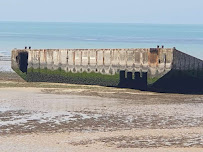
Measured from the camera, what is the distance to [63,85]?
3244 cm

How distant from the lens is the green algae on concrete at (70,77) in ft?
105

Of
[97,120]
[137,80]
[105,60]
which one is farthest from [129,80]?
[97,120]

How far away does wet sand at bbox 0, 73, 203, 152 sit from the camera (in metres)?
17.6

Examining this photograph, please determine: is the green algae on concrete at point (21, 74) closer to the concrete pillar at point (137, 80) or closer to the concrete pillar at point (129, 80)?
the concrete pillar at point (129, 80)

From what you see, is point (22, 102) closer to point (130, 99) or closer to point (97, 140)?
point (130, 99)

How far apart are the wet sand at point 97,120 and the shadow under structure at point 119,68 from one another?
0.99m

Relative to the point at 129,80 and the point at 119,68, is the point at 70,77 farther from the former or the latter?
the point at 129,80

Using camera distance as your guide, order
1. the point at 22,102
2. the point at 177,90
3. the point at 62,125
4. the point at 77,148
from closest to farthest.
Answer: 1. the point at 77,148
2. the point at 62,125
3. the point at 22,102
4. the point at 177,90

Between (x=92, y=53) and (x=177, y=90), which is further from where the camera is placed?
(x=92, y=53)

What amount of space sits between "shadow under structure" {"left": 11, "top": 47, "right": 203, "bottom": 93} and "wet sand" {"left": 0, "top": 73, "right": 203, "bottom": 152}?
3.26ft

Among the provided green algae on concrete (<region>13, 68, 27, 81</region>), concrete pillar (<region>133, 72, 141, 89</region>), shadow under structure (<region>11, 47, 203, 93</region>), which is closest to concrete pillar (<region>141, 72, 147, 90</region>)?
shadow under structure (<region>11, 47, 203, 93</region>)

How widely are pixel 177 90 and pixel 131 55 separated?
2751 mm

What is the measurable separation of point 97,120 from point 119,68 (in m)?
10.3

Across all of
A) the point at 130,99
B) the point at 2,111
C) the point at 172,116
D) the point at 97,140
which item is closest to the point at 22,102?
the point at 2,111
